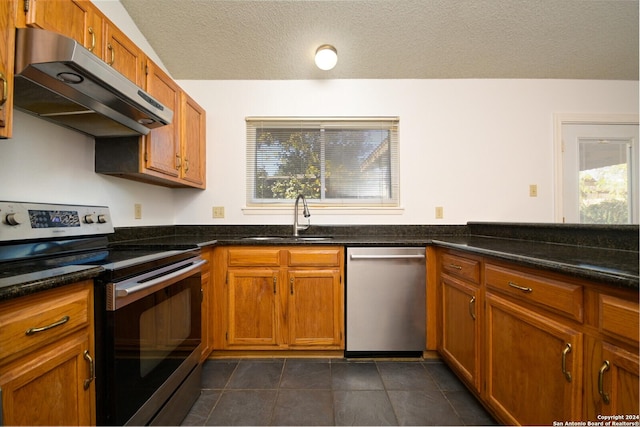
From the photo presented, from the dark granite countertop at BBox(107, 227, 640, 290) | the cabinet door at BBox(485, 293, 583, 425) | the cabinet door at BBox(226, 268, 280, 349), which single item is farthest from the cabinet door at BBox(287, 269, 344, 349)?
the cabinet door at BBox(485, 293, 583, 425)

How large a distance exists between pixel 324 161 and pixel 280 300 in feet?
4.42

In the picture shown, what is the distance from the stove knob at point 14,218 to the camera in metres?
1.01

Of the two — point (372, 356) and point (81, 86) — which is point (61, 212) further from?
point (372, 356)

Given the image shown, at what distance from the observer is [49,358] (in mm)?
728

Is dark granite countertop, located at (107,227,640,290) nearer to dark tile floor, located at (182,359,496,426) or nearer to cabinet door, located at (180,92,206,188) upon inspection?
cabinet door, located at (180,92,206,188)

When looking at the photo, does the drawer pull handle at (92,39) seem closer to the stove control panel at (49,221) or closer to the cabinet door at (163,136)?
the cabinet door at (163,136)

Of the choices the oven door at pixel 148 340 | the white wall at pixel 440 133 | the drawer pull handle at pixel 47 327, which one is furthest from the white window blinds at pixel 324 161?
the drawer pull handle at pixel 47 327

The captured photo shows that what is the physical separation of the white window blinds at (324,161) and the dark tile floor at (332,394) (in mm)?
1358

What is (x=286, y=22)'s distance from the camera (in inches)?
74.5

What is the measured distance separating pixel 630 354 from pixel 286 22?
2504 millimetres

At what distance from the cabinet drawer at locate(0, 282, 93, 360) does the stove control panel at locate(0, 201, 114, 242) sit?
51cm

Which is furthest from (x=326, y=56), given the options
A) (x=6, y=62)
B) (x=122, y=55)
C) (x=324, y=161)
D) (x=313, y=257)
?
(x=6, y=62)

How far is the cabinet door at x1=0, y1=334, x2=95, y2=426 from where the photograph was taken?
0.65 metres

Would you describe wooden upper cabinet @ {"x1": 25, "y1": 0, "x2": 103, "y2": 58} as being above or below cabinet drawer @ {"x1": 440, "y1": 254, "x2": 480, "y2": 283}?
above
